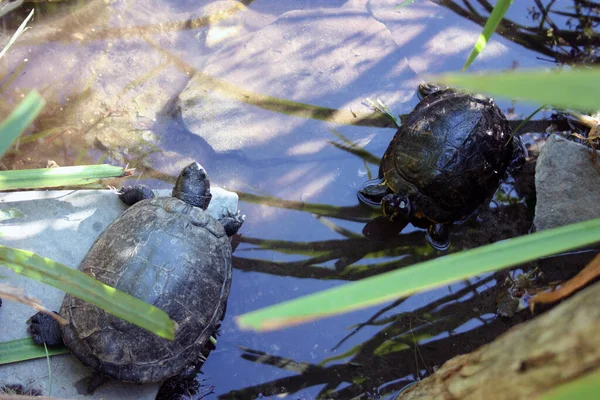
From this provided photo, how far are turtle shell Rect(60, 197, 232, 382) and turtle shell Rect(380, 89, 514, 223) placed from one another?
4.45 ft

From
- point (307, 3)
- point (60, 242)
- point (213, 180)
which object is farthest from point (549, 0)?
point (60, 242)

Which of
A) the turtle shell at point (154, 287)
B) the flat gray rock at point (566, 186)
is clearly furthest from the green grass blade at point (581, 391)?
the flat gray rock at point (566, 186)

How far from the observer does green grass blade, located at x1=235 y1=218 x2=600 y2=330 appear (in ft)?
2.90

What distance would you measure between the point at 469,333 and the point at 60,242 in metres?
2.58

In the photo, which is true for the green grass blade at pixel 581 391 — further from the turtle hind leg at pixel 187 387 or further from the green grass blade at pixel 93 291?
the turtle hind leg at pixel 187 387

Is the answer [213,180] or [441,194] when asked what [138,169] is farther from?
[441,194]

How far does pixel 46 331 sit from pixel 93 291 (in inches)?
42.7

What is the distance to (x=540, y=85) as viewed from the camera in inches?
32.4

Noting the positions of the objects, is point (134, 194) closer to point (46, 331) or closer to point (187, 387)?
point (46, 331)

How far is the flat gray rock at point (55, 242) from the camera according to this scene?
2.57m

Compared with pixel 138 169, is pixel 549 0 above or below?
above

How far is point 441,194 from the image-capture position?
3.22 m

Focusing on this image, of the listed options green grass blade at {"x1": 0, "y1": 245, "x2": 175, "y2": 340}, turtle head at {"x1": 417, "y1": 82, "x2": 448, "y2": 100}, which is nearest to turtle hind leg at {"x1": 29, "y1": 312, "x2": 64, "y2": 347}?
green grass blade at {"x1": 0, "y1": 245, "x2": 175, "y2": 340}

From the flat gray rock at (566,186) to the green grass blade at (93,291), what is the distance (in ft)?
8.33
